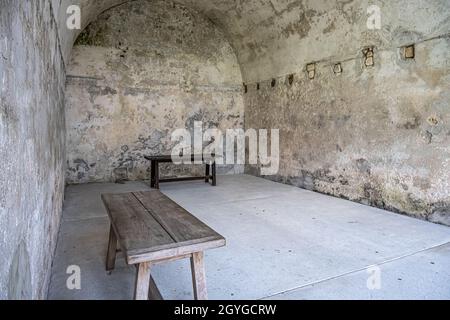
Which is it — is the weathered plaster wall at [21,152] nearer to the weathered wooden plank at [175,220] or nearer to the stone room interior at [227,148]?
the stone room interior at [227,148]

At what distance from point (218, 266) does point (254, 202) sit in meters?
1.97

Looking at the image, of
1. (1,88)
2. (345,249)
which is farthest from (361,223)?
(1,88)

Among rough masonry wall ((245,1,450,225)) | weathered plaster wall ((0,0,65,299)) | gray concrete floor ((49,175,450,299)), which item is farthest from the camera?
rough masonry wall ((245,1,450,225))

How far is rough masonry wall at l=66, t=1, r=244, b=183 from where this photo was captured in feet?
17.6

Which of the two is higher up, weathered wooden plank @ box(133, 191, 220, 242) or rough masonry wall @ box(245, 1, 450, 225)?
rough masonry wall @ box(245, 1, 450, 225)

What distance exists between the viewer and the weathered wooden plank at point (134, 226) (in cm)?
141

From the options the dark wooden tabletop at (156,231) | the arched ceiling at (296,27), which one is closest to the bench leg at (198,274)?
the dark wooden tabletop at (156,231)

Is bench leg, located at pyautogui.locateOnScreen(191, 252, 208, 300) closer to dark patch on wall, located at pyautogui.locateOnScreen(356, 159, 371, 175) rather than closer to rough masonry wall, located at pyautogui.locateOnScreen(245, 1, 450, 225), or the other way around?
rough masonry wall, located at pyautogui.locateOnScreen(245, 1, 450, 225)

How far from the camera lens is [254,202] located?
4.13 meters

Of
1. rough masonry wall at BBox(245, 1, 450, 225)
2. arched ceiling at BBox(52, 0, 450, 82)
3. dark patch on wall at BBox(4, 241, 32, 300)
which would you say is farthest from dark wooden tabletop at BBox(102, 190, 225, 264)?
rough masonry wall at BBox(245, 1, 450, 225)

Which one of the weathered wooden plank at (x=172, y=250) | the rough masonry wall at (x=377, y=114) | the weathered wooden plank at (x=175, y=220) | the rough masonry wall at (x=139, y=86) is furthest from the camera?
the rough masonry wall at (x=139, y=86)

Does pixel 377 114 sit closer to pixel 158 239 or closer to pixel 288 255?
pixel 288 255

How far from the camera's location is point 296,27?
484 cm
